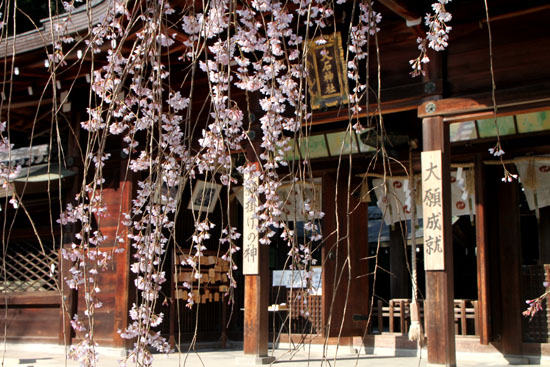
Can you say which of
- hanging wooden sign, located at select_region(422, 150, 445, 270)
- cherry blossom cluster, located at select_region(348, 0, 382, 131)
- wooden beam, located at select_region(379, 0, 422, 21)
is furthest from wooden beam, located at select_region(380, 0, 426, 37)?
cherry blossom cluster, located at select_region(348, 0, 382, 131)

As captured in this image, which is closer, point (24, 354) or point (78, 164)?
point (24, 354)

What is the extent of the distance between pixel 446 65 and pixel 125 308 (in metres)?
5.28

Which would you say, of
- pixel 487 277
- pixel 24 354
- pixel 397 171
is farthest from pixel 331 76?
pixel 24 354

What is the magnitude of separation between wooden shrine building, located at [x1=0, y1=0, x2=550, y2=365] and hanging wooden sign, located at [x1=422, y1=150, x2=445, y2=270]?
1 cm

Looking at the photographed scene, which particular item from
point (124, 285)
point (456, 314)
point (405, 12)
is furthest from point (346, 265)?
point (405, 12)

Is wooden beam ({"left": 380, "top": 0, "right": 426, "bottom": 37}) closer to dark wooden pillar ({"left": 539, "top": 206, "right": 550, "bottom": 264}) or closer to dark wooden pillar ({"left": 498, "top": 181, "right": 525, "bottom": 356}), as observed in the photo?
dark wooden pillar ({"left": 498, "top": 181, "right": 525, "bottom": 356})

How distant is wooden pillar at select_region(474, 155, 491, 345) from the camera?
8008 mm

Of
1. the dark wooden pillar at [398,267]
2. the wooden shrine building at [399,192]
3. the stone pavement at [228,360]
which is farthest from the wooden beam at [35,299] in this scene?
the dark wooden pillar at [398,267]

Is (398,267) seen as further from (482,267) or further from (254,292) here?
(254,292)

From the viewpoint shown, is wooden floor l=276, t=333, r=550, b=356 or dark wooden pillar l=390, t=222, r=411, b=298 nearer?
wooden floor l=276, t=333, r=550, b=356

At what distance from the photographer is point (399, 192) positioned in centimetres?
978

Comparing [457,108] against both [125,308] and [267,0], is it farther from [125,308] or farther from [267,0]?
[125,308]

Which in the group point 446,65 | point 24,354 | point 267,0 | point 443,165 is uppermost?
point 446,65

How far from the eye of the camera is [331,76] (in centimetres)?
738
